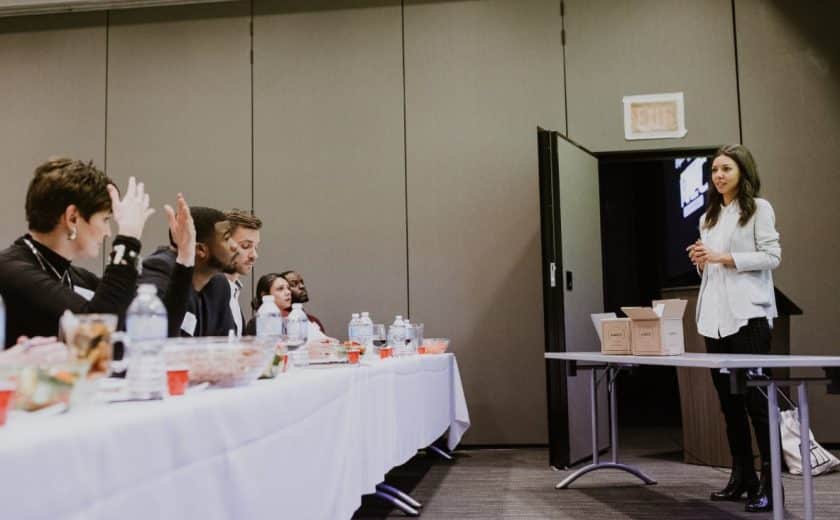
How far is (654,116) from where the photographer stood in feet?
15.8

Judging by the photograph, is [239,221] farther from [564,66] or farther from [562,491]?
[564,66]

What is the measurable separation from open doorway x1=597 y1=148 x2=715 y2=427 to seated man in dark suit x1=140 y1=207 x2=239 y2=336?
5041 mm

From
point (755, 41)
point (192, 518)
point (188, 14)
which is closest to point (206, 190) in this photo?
point (188, 14)

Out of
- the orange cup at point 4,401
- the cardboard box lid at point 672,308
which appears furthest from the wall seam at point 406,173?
the orange cup at point 4,401

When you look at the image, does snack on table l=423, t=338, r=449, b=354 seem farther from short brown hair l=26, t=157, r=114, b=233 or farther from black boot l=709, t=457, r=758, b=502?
short brown hair l=26, t=157, r=114, b=233

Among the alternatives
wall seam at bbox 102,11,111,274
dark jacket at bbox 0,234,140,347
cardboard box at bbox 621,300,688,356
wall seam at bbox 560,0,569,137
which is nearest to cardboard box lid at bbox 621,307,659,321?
cardboard box at bbox 621,300,688,356

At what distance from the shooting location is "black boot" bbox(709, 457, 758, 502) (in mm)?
2877

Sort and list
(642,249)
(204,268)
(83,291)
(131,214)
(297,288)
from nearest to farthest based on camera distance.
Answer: (131,214) → (83,291) → (204,268) → (297,288) → (642,249)

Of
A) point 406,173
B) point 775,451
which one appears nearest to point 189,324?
point 775,451

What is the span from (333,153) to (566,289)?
195 centimetres

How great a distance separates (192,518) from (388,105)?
436 centimetres

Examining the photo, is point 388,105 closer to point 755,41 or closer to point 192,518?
point 755,41

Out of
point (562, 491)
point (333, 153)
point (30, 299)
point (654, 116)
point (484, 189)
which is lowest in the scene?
point (562, 491)

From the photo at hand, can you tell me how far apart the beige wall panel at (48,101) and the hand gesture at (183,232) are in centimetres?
403
